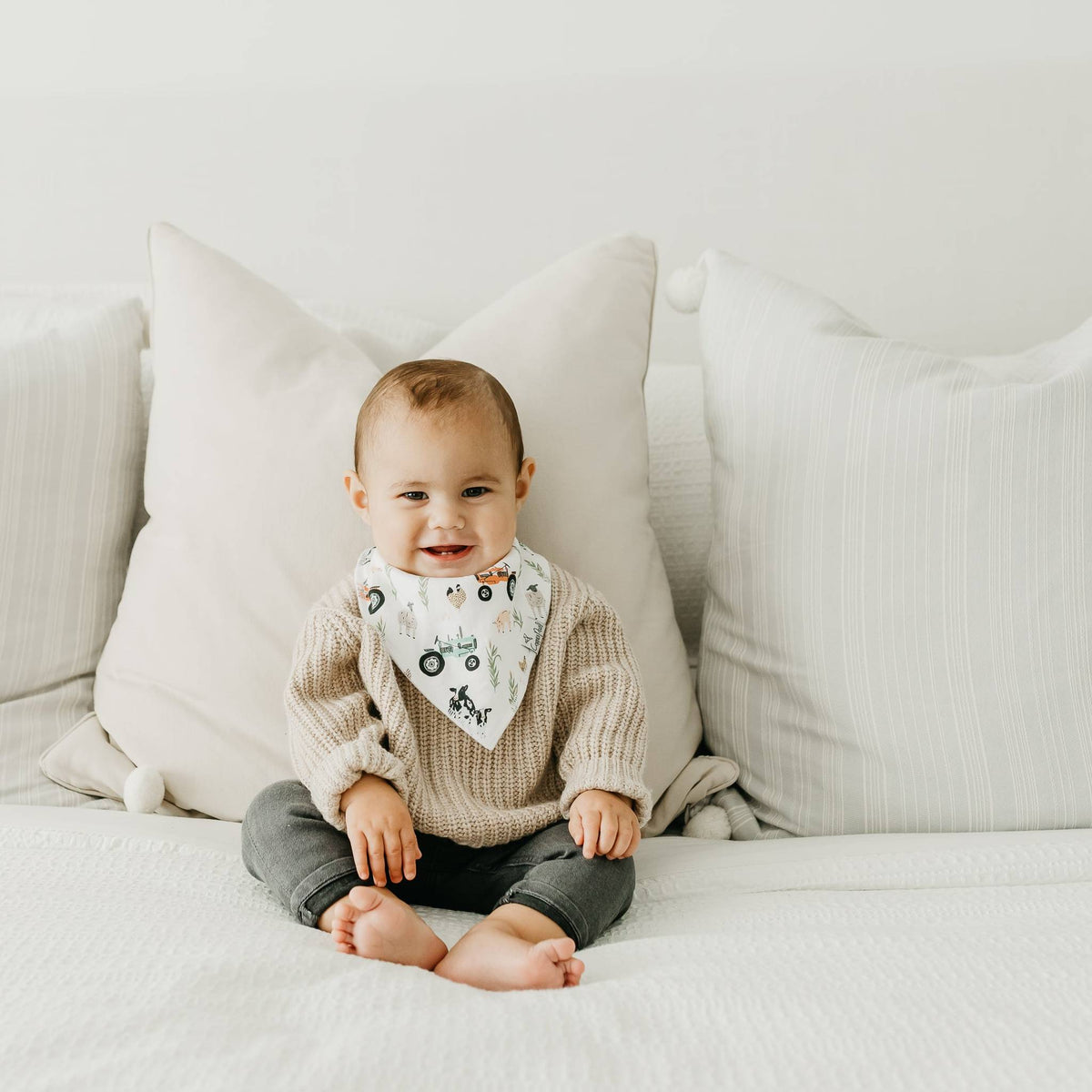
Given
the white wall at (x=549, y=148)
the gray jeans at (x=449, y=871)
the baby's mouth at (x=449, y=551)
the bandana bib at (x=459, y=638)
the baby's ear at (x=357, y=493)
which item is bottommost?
the gray jeans at (x=449, y=871)

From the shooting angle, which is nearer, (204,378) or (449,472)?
(449,472)

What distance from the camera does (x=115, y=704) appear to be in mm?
1118

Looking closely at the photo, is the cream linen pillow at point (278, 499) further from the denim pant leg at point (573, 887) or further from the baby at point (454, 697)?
the denim pant leg at point (573, 887)

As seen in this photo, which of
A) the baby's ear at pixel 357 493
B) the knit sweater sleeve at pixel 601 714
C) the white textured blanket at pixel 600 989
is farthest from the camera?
the baby's ear at pixel 357 493

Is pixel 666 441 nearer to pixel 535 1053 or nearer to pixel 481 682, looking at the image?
pixel 481 682

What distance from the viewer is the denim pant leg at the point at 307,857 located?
2.86 ft

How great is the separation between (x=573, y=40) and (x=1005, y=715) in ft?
3.78

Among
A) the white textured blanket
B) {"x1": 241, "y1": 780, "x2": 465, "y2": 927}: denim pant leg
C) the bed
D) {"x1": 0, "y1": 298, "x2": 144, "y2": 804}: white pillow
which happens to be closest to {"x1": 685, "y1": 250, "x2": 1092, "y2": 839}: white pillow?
the bed

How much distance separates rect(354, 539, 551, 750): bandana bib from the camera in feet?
3.32

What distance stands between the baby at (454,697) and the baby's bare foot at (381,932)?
6 centimetres

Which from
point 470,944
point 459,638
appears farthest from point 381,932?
point 459,638

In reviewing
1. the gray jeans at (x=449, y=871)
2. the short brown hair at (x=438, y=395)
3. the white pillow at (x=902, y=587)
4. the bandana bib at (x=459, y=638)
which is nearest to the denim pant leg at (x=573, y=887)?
the gray jeans at (x=449, y=871)

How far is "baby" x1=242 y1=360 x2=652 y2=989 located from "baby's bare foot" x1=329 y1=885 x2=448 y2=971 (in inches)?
2.5

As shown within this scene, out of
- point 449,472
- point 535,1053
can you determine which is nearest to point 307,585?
point 449,472
